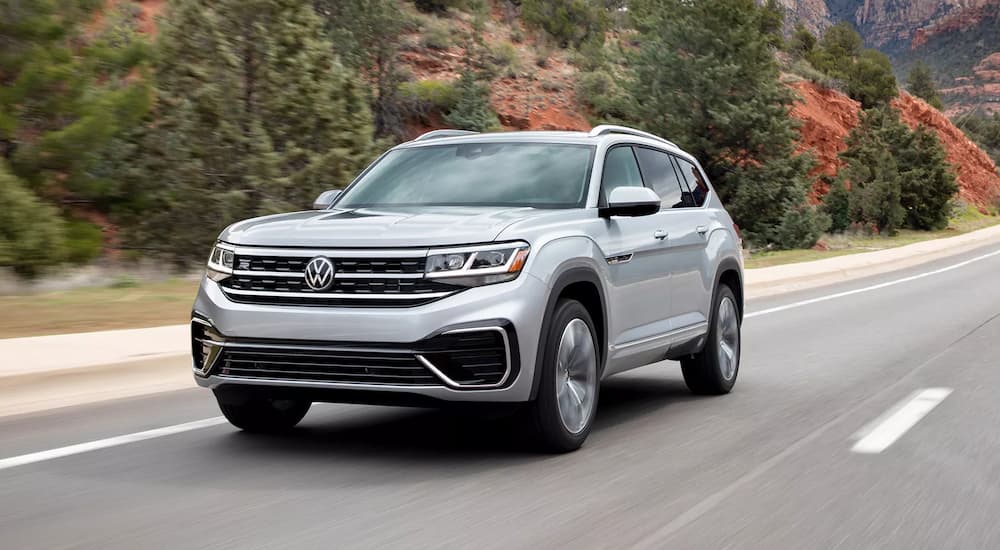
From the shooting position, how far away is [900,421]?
320 inches

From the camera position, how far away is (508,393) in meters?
6.20

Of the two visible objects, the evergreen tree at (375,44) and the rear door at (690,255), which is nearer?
the rear door at (690,255)

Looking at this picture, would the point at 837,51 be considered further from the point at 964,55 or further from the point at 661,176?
the point at 964,55

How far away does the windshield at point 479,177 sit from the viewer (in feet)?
24.4

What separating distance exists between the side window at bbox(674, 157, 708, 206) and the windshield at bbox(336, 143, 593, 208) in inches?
66.5

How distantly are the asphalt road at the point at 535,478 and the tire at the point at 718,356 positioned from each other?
24 cm

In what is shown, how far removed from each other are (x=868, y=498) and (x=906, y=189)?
57.3 metres

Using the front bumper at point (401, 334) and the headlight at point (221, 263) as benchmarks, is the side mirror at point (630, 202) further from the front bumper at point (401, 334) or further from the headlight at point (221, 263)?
the headlight at point (221, 263)

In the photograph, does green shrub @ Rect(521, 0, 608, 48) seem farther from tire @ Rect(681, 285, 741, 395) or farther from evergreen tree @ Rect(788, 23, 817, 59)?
tire @ Rect(681, 285, 741, 395)

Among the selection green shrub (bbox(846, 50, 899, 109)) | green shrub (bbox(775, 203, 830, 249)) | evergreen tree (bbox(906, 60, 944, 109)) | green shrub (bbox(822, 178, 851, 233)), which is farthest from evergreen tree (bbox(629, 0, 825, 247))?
evergreen tree (bbox(906, 60, 944, 109))

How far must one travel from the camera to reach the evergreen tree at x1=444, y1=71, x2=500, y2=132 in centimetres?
3950

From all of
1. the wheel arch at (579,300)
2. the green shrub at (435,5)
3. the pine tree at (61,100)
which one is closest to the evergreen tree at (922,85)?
the green shrub at (435,5)

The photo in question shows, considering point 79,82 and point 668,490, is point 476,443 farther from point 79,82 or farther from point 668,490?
point 79,82

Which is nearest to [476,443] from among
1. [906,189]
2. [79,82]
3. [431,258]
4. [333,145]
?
[431,258]
